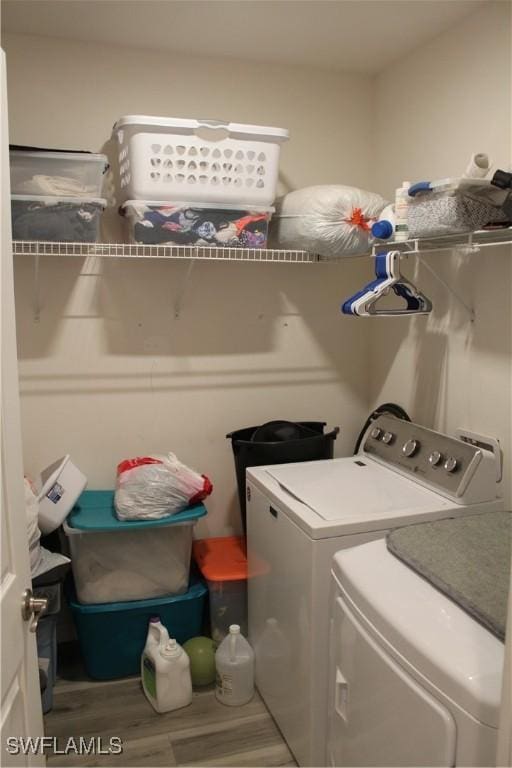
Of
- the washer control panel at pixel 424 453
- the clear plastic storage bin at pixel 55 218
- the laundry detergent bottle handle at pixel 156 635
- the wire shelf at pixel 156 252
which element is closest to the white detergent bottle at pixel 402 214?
the wire shelf at pixel 156 252

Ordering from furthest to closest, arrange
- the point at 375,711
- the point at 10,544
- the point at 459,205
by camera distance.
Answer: the point at 459,205, the point at 375,711, the point at 10,544

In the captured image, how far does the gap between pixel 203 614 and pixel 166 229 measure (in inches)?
62.4

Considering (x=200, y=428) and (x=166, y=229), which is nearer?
(x=166, y=229)

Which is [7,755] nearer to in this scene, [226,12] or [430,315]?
[430,315]

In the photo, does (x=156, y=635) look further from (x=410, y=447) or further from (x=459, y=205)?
(x=459, y=205)

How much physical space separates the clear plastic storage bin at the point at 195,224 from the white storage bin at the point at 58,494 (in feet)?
2.87

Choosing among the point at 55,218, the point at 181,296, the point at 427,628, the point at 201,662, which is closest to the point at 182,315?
the point at 181,296

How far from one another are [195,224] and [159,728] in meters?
1.80

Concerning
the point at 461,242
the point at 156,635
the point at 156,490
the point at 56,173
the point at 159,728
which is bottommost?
the point at 159,728

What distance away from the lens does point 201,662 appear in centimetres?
236

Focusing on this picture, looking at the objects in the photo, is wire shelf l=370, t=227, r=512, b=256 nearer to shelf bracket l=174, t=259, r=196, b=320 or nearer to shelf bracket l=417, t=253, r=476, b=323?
shelf bracket l=417, t=253, r=476, b=323

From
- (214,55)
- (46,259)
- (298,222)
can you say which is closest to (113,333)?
(46,259)

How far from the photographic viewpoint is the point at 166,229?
6.97 ft

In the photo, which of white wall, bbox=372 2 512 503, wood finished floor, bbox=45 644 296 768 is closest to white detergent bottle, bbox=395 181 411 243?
white wall, bbox=372 2 512 503
